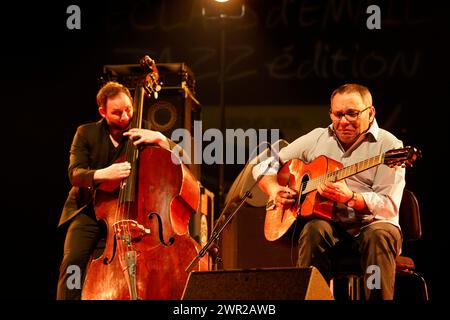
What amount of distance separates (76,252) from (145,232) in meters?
0.49

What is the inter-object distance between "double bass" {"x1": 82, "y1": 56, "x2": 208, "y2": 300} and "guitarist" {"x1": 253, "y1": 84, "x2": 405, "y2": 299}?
530mm

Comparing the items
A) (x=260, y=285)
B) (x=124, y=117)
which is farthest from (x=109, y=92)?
(x=260, y=285)

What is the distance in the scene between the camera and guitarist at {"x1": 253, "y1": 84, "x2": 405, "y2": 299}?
280 cm

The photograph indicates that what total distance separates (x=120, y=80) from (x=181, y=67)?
18.3 inches

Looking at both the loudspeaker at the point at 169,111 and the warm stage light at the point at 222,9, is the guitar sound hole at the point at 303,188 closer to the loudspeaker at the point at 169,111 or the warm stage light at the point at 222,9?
the loudspeaker at the point at 169,111

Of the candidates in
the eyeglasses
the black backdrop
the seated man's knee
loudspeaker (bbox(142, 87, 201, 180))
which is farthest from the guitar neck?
the black backdrop

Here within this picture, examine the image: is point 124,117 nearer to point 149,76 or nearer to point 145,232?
point 149,76

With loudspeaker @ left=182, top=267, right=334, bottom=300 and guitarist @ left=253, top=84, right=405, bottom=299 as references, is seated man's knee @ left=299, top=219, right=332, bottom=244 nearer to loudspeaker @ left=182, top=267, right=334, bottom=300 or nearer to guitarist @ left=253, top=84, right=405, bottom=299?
guitarist @ left=253, top=84, right=405, bottom=299

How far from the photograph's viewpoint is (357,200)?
9.36ft

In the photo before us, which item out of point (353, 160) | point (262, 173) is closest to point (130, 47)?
point (262, 173)

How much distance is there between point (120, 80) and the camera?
449cm

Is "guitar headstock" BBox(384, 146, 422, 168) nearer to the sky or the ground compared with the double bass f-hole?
nearer to the sky

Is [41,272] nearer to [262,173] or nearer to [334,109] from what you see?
[262,173]
